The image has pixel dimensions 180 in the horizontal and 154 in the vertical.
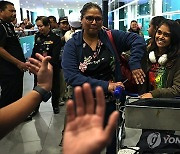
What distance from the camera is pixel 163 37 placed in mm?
2068

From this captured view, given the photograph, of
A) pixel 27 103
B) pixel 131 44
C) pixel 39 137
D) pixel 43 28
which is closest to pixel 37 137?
pixel 39 137

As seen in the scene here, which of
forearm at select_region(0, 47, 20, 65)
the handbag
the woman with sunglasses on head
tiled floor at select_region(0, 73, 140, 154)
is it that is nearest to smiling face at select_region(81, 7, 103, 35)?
the woman with sunglasses on head

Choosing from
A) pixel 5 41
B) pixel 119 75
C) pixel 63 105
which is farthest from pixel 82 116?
pixel 63 105

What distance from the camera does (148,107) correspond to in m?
1.60

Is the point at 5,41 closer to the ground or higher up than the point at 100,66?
higher up

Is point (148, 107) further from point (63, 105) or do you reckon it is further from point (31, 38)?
point (31, 38)

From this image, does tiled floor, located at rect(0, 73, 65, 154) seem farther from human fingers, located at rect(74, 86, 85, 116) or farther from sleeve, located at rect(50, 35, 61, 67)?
human fingers, located at rect(74, 86, 85, 116)

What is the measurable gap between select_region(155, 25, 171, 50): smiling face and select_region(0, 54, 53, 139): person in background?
1.18 m

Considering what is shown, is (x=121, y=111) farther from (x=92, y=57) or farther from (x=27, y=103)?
(x=27, y=103)

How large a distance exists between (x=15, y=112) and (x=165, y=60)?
1286mm

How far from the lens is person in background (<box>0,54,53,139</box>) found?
1075 mm

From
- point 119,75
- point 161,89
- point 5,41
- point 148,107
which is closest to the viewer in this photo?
point 148,107

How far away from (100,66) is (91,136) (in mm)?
1286

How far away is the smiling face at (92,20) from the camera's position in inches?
76.4
